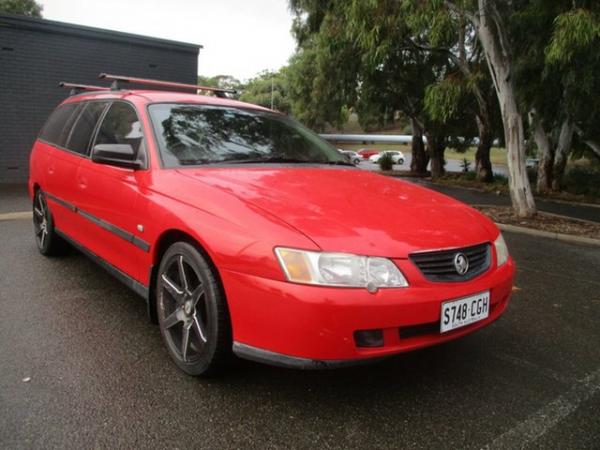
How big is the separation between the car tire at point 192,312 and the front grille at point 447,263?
98 cm

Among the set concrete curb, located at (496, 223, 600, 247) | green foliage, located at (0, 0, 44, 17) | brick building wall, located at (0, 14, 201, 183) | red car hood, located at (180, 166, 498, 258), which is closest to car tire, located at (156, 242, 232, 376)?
Answer: red car hood, located at (180, 166, 498, 258)

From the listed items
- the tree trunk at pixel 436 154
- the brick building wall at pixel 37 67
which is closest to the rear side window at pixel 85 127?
the brick building wall at pixel 37 67

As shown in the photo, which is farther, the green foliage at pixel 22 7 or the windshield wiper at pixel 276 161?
the green foliage at pixel 22 7

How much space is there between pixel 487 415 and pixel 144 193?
7.42 feet

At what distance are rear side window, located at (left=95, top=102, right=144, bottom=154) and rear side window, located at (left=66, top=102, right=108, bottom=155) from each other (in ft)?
0.65

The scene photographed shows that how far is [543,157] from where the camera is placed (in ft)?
47.6

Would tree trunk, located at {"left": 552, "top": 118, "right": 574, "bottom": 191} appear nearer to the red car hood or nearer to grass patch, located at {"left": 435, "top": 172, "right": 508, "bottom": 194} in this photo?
grass patch, located at {"left": 435, "top": 172, "right": 508, "bottom": 194}

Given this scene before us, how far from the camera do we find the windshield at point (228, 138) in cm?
312

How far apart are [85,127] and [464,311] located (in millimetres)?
3430

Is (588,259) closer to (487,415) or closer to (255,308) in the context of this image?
(487,415)

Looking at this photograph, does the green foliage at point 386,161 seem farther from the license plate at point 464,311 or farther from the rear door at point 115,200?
the license plate at point 464,311

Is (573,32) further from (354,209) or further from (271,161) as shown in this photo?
(354,209)

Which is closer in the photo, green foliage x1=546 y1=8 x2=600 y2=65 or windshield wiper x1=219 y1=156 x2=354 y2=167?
windshield wiper x1=219 y1=156 x2=354 y2=167

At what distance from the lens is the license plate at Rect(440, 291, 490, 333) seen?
226 cm
